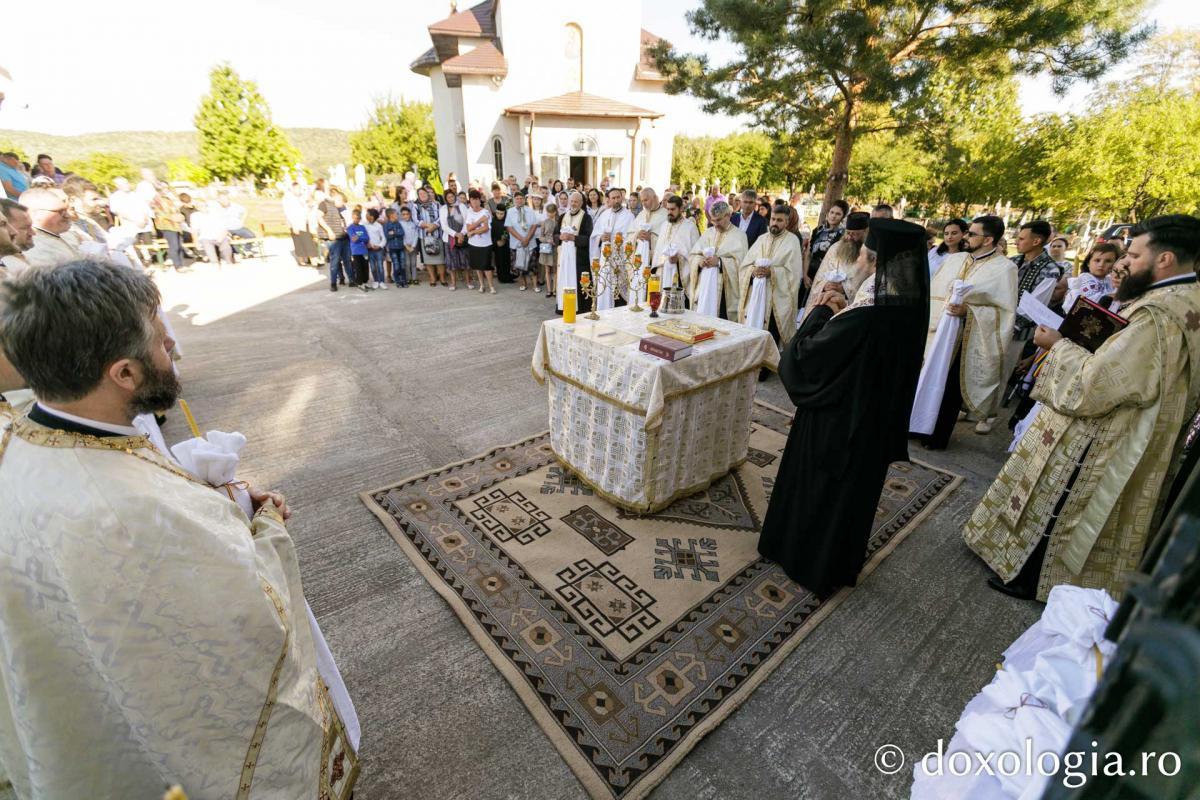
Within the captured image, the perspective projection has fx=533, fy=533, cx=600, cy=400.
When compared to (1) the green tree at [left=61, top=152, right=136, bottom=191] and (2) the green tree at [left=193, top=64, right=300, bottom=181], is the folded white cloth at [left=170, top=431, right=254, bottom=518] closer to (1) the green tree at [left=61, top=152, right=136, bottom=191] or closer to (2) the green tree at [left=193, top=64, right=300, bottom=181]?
(1) the green tree at [left=61, top=152, right=136, bottom=191]

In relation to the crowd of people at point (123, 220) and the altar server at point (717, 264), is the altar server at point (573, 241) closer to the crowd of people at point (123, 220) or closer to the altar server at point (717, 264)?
the altar server at point (717, 264)

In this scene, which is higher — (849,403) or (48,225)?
(48,225)

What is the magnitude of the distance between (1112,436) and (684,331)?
92.5 inches

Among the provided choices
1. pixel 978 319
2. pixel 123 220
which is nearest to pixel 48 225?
pixel 978 319

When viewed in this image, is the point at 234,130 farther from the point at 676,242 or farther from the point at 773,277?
the point at 773,277

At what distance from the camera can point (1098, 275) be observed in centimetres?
504

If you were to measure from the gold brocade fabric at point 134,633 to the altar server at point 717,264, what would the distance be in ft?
19.5

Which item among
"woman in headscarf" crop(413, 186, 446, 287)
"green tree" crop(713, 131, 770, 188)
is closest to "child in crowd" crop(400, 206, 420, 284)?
"woman in headscarf" crop(413, 186, 446, 287)

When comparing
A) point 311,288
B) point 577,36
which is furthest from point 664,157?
point 311,288

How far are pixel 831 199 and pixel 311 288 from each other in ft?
36.5

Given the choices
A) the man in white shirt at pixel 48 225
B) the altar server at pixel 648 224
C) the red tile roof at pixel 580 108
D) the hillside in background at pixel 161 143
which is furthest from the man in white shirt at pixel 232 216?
the hillside in background at pixel 161 143

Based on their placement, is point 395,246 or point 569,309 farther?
point 395,246

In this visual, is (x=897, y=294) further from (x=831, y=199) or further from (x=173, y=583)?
(x=831, y=199)

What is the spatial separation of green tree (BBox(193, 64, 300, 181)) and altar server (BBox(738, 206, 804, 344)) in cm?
3784
